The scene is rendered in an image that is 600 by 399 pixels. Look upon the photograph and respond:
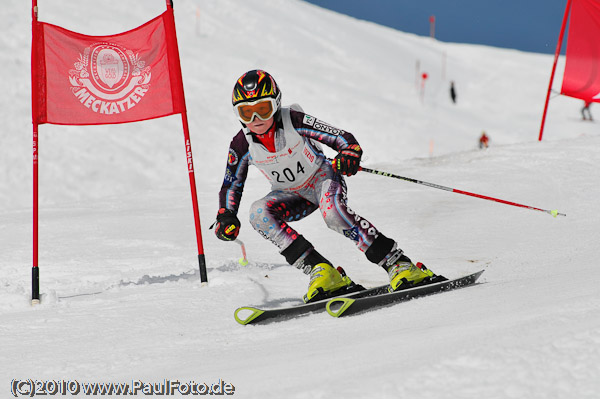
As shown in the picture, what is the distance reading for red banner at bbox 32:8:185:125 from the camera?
4.98 metres

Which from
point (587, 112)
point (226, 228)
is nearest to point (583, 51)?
point (226, 228)

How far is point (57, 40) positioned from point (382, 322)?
3.69 meters

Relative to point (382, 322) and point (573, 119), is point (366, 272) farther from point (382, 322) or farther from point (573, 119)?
point (573, 119)

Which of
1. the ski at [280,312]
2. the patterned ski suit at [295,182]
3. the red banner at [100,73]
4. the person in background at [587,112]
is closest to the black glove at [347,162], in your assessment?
the patterned ski suit at [295,182]

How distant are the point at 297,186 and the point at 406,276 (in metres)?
0.98

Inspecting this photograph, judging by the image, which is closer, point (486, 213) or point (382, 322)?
point (382, 322)

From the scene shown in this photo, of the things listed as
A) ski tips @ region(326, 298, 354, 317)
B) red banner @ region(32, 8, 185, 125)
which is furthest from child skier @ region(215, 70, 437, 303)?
red banner @ region(32, 8, 185, 125)

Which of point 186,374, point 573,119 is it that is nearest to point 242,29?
point 573,119

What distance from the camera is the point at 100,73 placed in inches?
198

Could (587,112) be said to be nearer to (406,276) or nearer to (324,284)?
(406,276)

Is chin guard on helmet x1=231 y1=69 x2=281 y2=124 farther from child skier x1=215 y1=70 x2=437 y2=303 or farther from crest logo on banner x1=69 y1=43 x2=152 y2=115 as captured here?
crest logo on banner x1=69 y1=43 x2=152 y2=115

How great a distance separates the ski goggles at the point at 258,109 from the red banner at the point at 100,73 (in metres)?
1.43

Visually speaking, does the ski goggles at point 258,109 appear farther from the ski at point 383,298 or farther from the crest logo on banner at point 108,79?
the crest logo on banner at point 108,79

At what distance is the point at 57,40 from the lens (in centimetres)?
500
